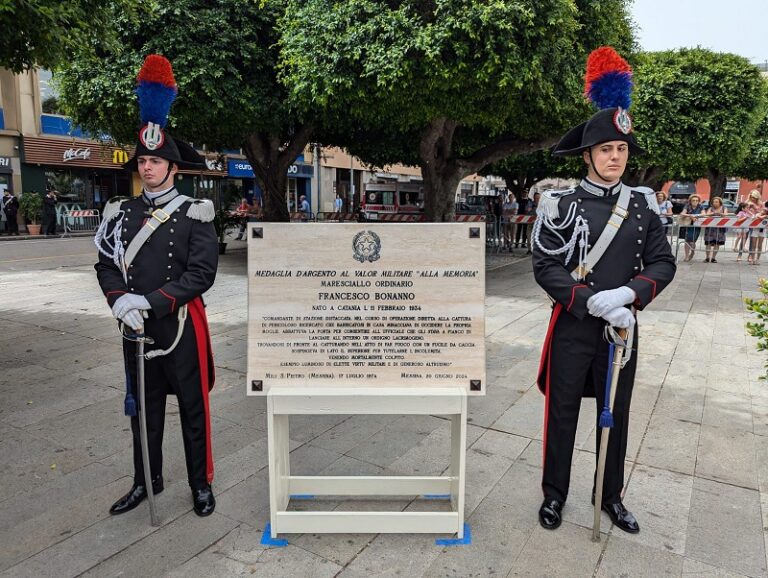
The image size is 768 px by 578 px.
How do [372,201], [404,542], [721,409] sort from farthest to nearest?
[372,201], [721,409], [404,542]

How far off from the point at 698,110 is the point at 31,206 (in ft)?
77.5

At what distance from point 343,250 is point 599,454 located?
1652 mm

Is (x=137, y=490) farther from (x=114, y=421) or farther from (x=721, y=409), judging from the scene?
(x=721, y=409)

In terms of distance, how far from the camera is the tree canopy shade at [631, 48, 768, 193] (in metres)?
16.8

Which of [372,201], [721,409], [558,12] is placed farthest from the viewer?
[372,201]

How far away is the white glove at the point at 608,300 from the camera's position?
282cm

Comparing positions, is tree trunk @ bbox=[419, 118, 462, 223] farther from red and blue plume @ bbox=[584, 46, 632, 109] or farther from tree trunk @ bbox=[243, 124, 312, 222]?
red and blue plume @ bbox=[584, 46, 632, 109]

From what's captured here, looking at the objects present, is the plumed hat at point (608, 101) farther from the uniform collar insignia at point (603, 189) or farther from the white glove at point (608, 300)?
the white glove at point (608, 300)

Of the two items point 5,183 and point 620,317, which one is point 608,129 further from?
point 5,183

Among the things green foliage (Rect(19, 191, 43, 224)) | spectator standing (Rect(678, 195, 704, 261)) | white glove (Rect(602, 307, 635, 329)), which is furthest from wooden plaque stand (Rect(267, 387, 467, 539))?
green foliage (Rect(19, 191, 43, 224))

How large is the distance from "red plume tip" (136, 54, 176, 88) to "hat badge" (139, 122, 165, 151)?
0.23 meters

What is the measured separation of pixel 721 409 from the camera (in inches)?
194

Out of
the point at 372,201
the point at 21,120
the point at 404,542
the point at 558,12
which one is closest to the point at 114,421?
the point at 404,542

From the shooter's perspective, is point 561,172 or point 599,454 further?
point 561,172
